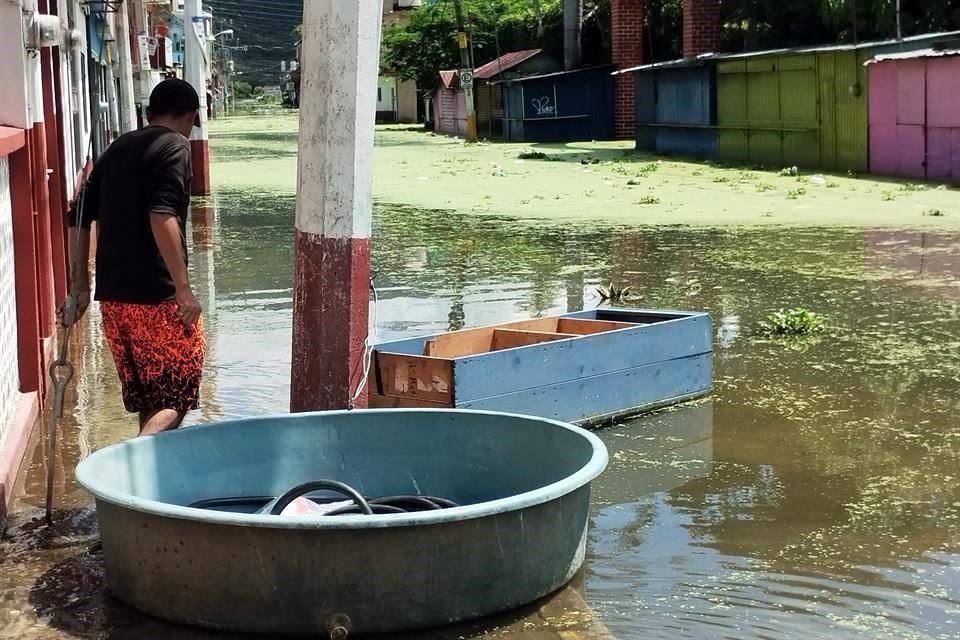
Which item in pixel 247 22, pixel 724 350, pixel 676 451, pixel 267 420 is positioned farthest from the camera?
pixel 247 22

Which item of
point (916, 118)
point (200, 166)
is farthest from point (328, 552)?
point (200, 166)

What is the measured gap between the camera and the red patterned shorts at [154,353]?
5500 millimetres

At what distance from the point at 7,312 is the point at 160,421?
1881mm

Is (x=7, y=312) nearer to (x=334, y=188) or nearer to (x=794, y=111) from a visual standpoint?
(x=334, y=188)

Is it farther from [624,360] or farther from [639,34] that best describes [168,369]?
[639,34]

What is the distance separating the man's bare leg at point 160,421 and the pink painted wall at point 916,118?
17902mm

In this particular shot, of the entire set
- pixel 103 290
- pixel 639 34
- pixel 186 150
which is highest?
pixel 639 34

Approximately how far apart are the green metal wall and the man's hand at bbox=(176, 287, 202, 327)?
66.8ft

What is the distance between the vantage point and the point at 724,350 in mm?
9109

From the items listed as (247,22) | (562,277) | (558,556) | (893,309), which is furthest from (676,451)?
(247,22)

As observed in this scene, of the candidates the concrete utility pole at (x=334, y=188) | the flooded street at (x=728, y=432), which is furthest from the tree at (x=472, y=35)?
the concrete utility pole at (x=334, y=188)

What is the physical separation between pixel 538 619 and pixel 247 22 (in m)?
140

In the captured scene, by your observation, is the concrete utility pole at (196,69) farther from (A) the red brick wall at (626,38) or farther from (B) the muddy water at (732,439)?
(A) the red brick wall at (626,38)

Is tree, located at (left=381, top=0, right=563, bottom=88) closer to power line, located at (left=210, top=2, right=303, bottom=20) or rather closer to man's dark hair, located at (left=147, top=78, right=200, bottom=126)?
man's dark hair, located at (left=147, top=78, right=200, bottom=126)
